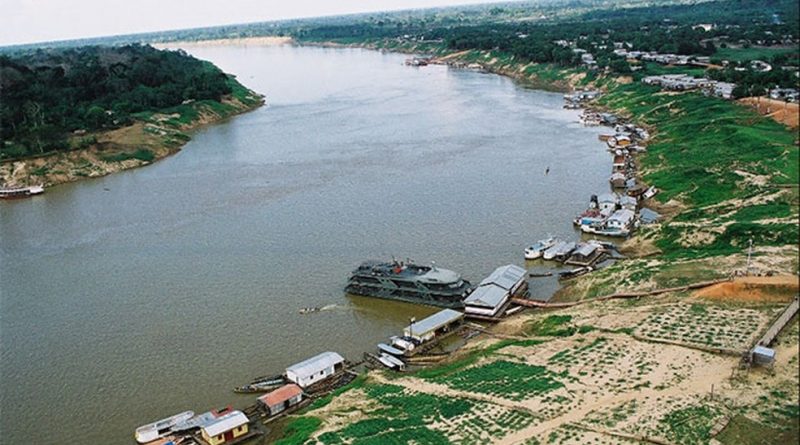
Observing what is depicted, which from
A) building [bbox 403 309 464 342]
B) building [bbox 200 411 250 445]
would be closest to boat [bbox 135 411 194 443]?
building [bbox 200 411 250 445]

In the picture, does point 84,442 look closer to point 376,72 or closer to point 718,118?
point 718,118

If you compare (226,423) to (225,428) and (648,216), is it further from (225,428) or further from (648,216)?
(648,216)

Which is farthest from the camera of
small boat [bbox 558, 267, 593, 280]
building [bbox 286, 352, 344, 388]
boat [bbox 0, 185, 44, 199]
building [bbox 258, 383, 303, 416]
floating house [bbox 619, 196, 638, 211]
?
boat [bbox 0, 185, 44, 199]

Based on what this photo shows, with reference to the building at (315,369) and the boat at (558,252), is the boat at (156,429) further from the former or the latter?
the boat at (558,252)

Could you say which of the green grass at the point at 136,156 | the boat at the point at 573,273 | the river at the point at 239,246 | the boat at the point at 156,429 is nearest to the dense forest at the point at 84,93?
the green grass at the point at 136,156

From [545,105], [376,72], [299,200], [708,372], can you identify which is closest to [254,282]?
[299,200]

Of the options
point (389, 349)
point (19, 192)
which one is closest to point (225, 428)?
point (389, 349)

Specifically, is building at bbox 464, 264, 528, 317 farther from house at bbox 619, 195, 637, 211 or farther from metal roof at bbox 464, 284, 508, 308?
house at bbox 619, 195, 637, 211
